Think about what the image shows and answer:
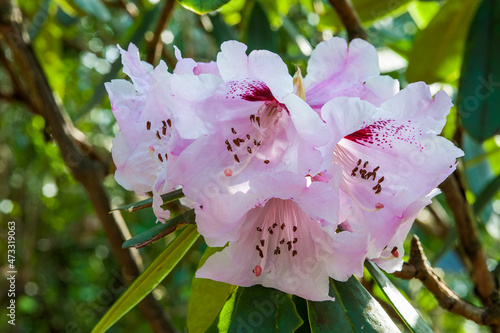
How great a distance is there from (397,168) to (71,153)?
0.83m

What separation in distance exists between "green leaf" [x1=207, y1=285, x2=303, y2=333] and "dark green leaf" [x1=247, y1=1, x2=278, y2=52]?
763 millimetres

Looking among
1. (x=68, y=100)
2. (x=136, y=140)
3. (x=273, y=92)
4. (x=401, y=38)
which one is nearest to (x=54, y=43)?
(x=68, y=100)

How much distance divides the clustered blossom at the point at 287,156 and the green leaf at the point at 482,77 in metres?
0.50

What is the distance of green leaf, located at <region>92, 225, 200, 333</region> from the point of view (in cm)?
70

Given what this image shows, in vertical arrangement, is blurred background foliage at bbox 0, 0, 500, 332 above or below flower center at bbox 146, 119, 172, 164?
below

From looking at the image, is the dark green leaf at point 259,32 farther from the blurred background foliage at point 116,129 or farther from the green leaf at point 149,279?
the green leaf at point 149,279

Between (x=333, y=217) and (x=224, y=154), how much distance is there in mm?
148

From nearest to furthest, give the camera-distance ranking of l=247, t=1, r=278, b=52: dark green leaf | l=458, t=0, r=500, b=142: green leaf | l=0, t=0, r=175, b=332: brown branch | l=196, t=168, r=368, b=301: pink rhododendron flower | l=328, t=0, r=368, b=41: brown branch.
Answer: l=196, t=168, r=368, b=301: pink rhododendron flower → l=328, t=0, r=368, b=41: brown branch → l=458, t=0, r=500, b=142: green leaf → l=0, t=0, r=175, b=332: brown branch → l=247, t=1, r=278, b=52: dark green leaf

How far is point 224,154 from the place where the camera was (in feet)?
2.02

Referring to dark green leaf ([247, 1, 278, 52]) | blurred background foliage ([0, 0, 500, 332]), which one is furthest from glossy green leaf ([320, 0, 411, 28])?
dark green leaf ([247, 1, 278, 52])

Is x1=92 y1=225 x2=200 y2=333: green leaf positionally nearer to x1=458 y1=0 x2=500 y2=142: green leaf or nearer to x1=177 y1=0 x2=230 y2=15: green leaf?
x1=177 y1=0 x2=230 y2=15: green leaf

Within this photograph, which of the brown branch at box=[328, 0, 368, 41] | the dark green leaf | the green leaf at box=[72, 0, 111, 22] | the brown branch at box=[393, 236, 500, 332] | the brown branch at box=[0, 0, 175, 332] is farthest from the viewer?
the green leaf at box=[72, 0, 111, 22]

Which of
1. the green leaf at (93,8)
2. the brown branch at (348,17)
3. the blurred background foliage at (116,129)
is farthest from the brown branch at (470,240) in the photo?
the green leaf at (93,8)

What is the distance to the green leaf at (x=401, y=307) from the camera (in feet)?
2.08
